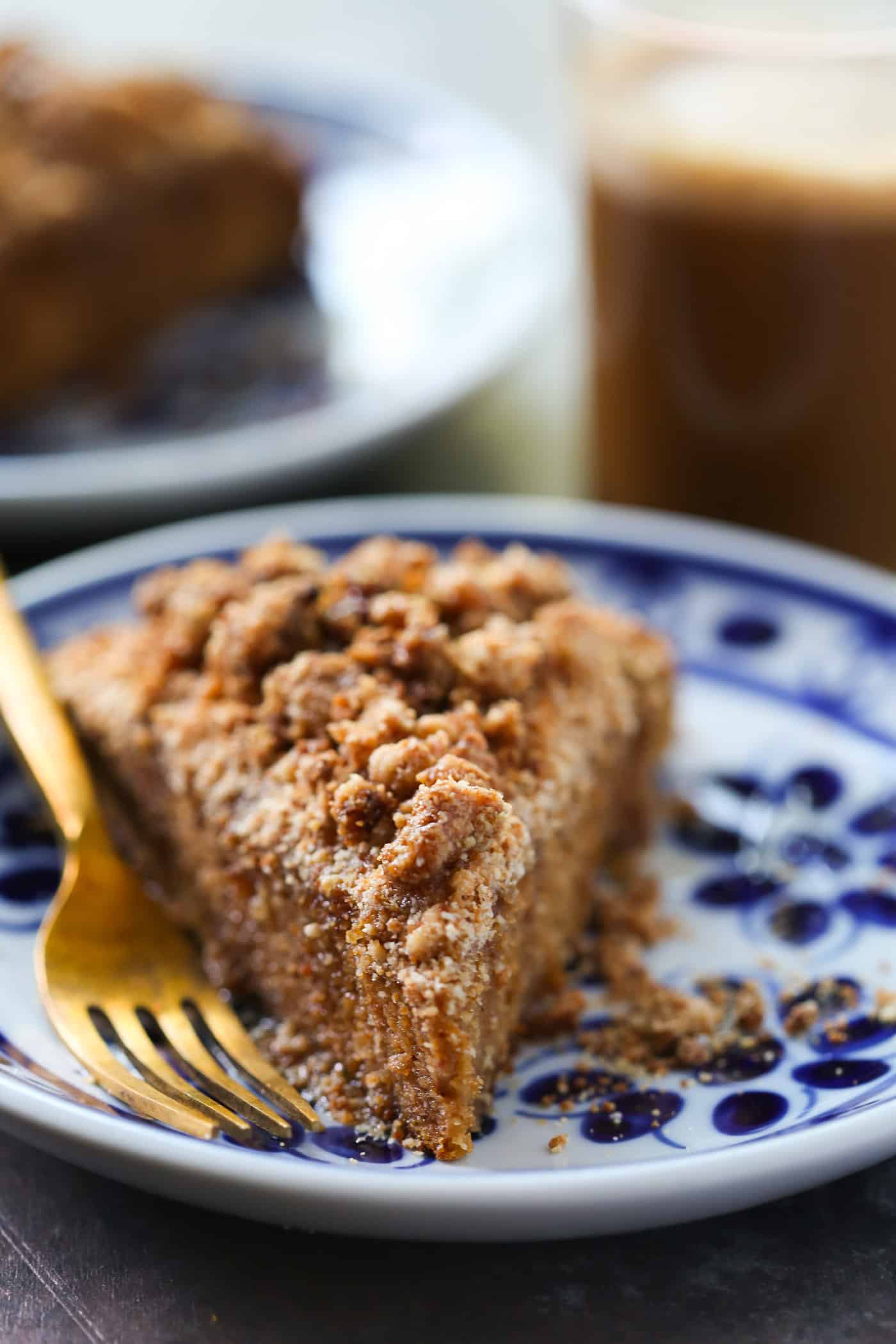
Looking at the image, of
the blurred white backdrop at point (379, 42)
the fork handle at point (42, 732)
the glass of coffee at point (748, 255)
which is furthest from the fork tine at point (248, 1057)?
the blurred white backdrop at point (379, 42)

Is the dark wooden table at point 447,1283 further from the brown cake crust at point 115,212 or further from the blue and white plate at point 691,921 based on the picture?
the brown cake crust at point 115,212

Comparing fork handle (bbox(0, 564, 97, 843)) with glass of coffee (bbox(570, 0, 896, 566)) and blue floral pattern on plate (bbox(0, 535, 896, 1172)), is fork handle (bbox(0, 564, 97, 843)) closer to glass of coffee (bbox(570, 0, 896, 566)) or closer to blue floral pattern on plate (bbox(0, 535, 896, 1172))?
blue floral pattern on plate (bbox(0, 535, 896, 1172))

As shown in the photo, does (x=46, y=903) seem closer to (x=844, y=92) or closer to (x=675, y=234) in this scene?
(x=675, y=234)

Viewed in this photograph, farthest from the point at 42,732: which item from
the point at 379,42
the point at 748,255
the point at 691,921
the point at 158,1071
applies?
the point at 379,42

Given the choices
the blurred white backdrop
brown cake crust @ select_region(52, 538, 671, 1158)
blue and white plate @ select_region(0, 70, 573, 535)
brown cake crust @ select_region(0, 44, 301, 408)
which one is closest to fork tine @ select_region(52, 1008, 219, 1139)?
brown cake crust @ select_region(52, 538, 671, 1158)

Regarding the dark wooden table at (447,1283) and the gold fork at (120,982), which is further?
the gold fork at (120,982)

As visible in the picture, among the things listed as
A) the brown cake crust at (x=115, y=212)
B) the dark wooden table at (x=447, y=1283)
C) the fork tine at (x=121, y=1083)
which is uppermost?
the brown cake crust at (x=115, y=212)

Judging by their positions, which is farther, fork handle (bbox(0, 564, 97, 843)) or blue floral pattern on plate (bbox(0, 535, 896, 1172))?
fork handle (bbox(0, 564, 97, 843))

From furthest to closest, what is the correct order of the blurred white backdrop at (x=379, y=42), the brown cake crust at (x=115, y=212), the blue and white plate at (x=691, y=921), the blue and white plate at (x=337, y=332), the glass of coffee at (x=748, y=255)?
the blurred white backdrop at (x=379, y=42), the brown cake crust at (x=115, y=212), the blue and white plate at (x=337, y=332), the glass of coffee at (x=748, y=255), the blue and white plate at (x=691, y=921)
